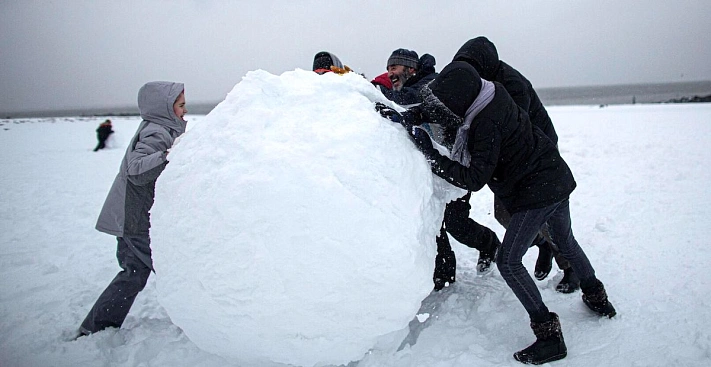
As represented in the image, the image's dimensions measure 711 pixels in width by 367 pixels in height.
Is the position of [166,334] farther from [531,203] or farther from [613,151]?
[613,151]

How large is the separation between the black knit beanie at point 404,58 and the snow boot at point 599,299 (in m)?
2.29

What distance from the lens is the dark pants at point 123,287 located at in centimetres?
291

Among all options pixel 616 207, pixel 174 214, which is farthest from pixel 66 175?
pixel 616 207

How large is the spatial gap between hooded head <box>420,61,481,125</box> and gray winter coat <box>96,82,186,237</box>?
2.00 metres

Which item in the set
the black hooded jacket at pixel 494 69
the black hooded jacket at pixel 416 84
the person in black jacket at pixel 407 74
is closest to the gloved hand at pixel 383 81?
the person in black jacket at pixel 407 74

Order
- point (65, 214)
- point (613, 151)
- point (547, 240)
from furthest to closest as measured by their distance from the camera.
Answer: point (613, 151), point (65, 214), point (547, 240)

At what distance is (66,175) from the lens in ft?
30.9

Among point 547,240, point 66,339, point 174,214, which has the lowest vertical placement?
point 66,339

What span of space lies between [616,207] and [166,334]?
5.60 m

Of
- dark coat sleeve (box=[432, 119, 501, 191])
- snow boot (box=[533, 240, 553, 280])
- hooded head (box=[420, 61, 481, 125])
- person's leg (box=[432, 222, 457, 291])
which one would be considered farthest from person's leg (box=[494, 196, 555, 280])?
hooded head (box=[420, 61, 481, 125])

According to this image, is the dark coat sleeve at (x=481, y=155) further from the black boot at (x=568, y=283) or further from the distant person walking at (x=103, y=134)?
the distant person walking at (x=103, y=134)

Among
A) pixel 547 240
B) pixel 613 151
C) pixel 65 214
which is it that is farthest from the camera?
pixel 613 151

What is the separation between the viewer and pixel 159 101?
2.95 metres

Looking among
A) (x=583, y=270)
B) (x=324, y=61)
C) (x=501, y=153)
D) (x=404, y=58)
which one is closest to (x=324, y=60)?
(x=324, y=61)
